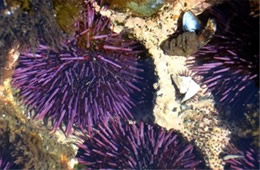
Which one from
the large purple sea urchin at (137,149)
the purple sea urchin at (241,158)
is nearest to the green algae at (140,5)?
the large purple sea urchin at (137,149)

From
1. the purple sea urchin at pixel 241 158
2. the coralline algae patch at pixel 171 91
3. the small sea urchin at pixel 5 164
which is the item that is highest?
the coralline algae patch at pixel 171 91

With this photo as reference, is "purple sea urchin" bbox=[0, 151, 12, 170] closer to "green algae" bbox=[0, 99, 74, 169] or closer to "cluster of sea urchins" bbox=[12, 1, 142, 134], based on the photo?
"green algae" bbox=[0, 99, 74, 169]

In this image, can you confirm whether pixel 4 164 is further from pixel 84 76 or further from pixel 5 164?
pixel 84 76

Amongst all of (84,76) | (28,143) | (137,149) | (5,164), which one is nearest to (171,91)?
(137,149)

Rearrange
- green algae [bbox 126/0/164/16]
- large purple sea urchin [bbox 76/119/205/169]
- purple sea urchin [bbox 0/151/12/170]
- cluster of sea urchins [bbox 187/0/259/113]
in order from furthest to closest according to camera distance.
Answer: purple sea urchin [bbox 0/151/12/170]
large purple sea urchin [bbox 76/119/205/169]
green algae [bbox 126/0/164/16]
cluster of sea urchins [bbox 187/0/259/113]

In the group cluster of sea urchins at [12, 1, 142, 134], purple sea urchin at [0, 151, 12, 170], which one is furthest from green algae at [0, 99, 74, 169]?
cluster of sea urchins at [12, 1, 142, 134]

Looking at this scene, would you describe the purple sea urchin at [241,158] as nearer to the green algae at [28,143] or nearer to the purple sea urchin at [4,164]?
the green algae at [28,143]

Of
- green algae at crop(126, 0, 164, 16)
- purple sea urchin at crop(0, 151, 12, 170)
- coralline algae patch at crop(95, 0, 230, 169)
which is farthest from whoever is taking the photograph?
purple sea urchin at crop(0, 151, 12, 170)

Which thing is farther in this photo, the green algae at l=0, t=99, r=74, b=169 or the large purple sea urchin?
the green algae at l=0, t=99, r=74, b=169
